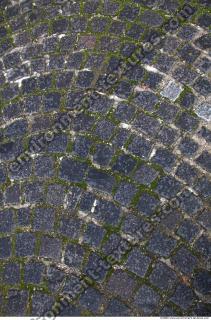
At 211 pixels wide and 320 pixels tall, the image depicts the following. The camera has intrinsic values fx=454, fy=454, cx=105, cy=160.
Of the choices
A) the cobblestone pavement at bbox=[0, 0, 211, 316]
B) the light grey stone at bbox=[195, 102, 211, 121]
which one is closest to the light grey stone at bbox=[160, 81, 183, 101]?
the cobblestone pavement at bbox=[0, 0, 211, 316]

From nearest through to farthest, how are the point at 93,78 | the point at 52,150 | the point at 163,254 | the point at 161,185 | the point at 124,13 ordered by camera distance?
the point at 163,254 < the point at 161,185 < the point at 52,150 < the point at 93,78 < the point at 124,13

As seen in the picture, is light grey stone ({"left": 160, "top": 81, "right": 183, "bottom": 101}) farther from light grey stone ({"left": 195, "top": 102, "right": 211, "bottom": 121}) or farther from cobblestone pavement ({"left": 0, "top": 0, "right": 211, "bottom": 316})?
light grey stone ({"left": 195, "top": 102, "right": 211, "bottom": 121})

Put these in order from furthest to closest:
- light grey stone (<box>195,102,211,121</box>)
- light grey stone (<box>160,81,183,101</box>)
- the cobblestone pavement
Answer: light grey stone (<box>160,81,183,101</box>)
light grey stone (<box>195,102,211,121</box>)
the cobblestone pavement

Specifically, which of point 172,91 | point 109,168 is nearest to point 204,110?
point 172,91

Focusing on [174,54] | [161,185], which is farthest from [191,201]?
[174,54]

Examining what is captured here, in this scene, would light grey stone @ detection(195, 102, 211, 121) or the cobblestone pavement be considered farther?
light grey stone @ detection(195, 102, 211, 121)

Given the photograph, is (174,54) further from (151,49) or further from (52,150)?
(52,150)

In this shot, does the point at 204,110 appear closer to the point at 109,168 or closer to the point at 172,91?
the point at 172,91

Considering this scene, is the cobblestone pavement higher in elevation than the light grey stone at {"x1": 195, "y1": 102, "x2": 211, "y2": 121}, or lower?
lower
